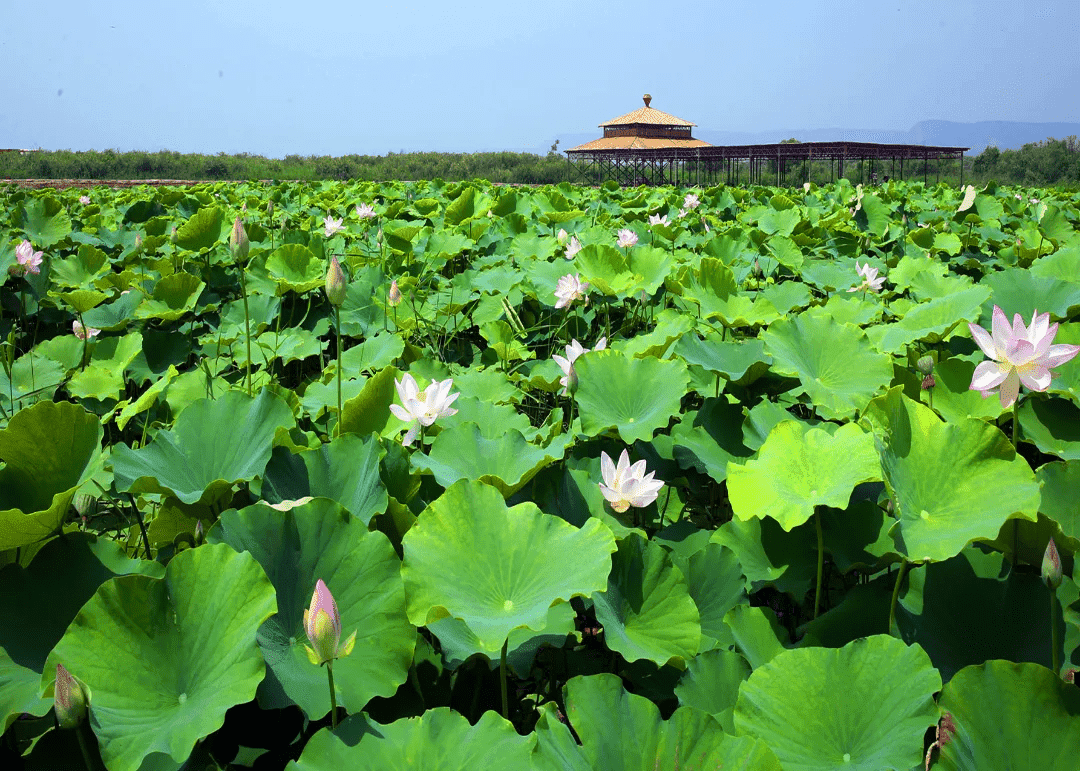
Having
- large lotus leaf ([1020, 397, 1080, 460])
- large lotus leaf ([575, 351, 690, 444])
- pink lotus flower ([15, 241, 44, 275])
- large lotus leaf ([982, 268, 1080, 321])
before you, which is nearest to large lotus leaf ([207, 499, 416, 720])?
large lotus leaf ([575, 351, 690, 444])

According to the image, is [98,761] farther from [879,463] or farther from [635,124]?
[635,124]

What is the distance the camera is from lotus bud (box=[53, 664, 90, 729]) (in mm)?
637

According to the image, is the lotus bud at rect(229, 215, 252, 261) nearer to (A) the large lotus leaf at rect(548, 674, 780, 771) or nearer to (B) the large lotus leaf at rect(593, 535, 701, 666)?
(B) the large lotus leaf at rect(593, 535, 701, 666)

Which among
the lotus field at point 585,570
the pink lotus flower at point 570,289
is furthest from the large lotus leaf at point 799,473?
the pink lotus flower at point 570,289

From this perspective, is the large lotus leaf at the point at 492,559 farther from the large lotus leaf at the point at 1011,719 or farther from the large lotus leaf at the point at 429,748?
the large lotus leaf at the point at 1011,719

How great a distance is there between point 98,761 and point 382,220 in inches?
152

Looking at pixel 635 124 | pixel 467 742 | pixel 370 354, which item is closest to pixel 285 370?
pixel 370 354

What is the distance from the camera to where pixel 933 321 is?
1.73m

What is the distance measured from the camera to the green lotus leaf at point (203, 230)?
2.88m

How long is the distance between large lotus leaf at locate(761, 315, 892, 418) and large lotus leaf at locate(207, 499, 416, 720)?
3.01 ft

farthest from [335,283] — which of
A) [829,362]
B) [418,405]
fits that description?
[829,362]

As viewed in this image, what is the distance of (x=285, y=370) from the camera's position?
2.71 meters

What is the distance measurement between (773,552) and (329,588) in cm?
63

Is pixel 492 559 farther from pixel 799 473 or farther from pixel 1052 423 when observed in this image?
pixel 1052 423
